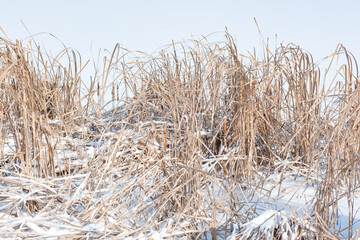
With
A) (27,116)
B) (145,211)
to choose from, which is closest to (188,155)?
(145,211)

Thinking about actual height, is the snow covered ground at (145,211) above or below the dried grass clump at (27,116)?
below

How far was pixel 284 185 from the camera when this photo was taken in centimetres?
201

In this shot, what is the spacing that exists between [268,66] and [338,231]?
1086 mm

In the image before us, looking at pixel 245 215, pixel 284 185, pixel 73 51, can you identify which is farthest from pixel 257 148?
pixel 73 51

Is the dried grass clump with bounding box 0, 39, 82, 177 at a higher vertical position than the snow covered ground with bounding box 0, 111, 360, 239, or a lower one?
higher

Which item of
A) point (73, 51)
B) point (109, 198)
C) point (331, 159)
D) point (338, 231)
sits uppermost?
point (73, 51)

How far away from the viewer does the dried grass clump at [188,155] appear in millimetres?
1582

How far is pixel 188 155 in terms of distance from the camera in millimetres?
1707

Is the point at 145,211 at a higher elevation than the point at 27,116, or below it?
below

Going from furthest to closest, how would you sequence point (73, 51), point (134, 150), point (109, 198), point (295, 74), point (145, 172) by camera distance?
1. point (73, 51)
2. point (295, 74)
3. point (134, 150)
4. point (145, 172)
5. point (109, 198)

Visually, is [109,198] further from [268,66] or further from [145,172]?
[268,66]

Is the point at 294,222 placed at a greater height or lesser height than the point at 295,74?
lesser

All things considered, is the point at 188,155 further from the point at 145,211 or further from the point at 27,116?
the point at 27,116

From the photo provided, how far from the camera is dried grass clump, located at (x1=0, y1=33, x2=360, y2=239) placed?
1.58 meters
